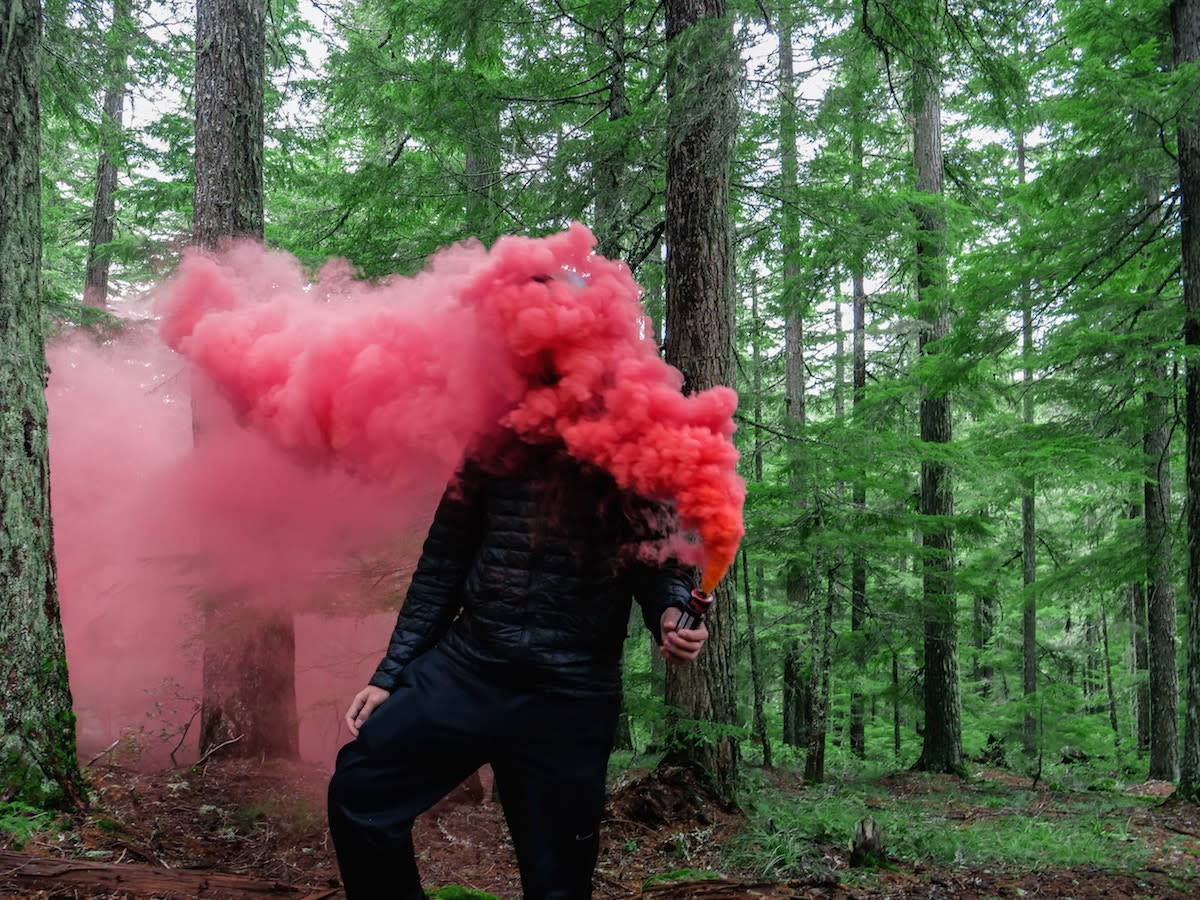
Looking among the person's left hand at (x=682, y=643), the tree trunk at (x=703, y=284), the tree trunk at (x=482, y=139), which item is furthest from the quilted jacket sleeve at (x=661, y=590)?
the tree trunk at (x=482, y=139)

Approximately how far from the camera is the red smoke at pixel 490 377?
107 inches

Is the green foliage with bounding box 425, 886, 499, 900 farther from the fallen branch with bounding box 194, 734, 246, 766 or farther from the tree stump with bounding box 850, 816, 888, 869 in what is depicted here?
the fallen branch with bounding box 194, 734, 246, 766

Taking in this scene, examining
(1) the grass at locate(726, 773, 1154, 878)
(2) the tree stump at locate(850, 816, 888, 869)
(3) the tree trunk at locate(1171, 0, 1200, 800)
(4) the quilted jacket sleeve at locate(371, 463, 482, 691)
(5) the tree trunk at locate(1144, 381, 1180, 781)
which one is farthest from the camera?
(5) the tree trunk at locate(1144, 381, 1180, 781)

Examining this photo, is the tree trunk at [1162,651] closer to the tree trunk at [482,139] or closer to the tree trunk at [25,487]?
the tree trunk at [482,139]

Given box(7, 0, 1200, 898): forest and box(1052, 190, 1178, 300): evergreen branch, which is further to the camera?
box(1052, 190, 1178, 300): evergreen branch

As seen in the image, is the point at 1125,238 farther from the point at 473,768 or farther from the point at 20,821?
→ the point at 20,821

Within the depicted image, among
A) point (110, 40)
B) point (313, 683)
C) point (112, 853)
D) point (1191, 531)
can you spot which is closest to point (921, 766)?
point (1191, 531)

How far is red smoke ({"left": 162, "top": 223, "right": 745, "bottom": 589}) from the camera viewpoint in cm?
272

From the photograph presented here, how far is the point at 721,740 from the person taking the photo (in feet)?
21.9

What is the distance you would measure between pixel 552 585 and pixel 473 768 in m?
0.73

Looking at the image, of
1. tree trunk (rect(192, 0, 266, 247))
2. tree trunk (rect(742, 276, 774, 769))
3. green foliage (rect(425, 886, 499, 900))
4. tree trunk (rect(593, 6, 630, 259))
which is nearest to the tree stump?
green foliage (rect(425, 886, 499, 900))

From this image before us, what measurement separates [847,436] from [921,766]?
25.4ft

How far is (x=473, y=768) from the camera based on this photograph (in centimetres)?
287

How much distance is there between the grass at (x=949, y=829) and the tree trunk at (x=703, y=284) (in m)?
0.90
